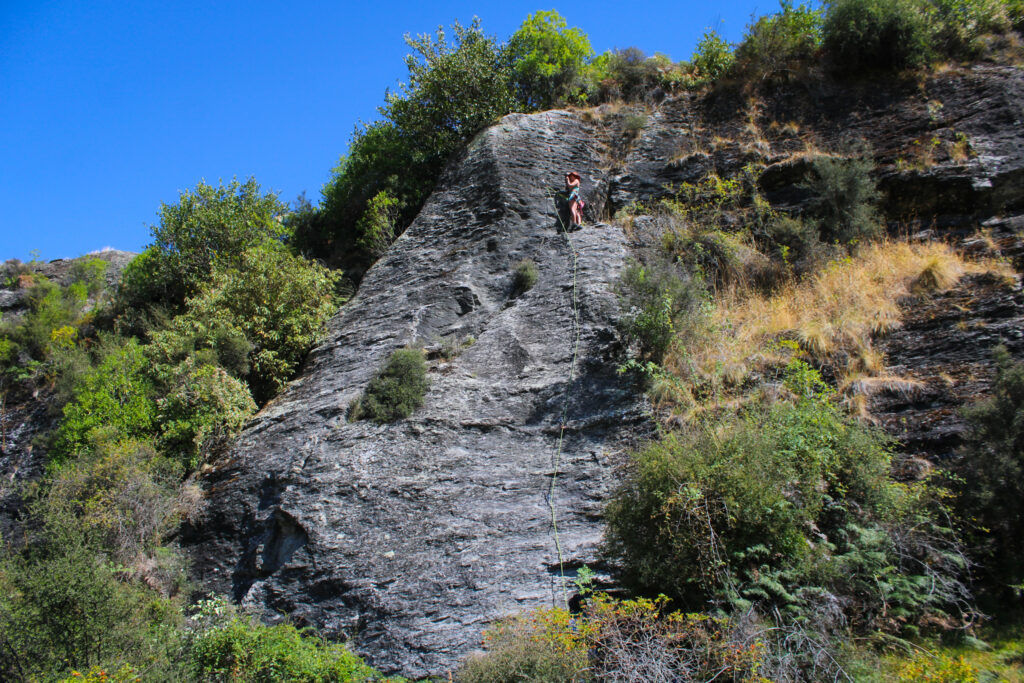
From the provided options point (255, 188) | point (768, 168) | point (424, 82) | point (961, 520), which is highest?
point (424, 82)

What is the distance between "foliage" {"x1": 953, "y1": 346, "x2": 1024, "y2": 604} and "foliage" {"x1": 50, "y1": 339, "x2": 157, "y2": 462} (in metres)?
11.4

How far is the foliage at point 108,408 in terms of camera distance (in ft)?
34.6

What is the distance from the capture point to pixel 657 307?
9.53 meters

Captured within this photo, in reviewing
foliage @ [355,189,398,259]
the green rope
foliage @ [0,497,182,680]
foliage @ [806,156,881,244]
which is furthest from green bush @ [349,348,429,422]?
foliage @ [806,156,881,244]

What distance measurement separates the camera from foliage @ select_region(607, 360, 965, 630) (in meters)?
5.83

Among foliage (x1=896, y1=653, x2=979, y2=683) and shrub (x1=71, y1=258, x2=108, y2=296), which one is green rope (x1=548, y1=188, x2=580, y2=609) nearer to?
foliage (x1=896, y1=653, x2=979, y2=683)

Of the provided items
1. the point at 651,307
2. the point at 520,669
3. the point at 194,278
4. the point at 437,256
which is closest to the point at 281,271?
the point at 437,256

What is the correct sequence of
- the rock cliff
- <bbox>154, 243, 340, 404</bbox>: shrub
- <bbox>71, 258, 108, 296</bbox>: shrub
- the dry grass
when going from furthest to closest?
<bbox>71, 258, 108, 296</bbox>: shrub, <bbox>154, 243, 340, 404</bbox>: shrub, the dry grass, the rock cliff

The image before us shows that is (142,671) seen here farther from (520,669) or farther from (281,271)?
(281,271)

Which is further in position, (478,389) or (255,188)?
(255,188)

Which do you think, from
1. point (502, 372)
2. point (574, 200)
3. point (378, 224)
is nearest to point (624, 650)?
point (502, 372)

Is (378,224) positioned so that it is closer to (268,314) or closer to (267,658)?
(268,314)

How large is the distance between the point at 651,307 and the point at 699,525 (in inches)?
167

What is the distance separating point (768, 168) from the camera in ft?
44.2
